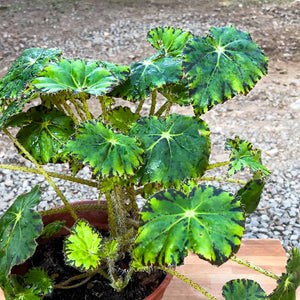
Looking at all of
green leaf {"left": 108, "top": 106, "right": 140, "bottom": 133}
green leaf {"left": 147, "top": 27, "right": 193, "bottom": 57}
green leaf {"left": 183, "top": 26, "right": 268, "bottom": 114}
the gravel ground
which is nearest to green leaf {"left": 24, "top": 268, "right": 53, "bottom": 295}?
green leaf {"left": 108, "top": 106, "right": 140, "bottom": 133}

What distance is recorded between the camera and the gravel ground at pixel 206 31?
1.91 m

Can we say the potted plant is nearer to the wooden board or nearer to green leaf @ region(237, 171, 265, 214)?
green leaf @ region(237, 171, 265, 214)

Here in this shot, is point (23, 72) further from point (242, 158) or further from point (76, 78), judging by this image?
point (242, 158)

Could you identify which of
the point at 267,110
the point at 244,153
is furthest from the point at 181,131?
the point at 267,110

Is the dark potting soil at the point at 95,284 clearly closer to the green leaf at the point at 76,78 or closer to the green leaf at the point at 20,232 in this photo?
the green leaf at the point at 20,232

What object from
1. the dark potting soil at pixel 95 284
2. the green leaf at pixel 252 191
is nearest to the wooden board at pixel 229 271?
the dark potting soil at pixel 95 284

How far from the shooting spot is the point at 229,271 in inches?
42.6

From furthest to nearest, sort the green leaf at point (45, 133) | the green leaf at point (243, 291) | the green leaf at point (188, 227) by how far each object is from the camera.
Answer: the green leaf at point (45, 133), the green leaf at point (243, 291), the green leaf at point (188, 227)

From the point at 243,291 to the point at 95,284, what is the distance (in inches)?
13.5

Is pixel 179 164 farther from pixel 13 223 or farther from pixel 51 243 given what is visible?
pixel 51 243

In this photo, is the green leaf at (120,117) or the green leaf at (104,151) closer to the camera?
the green leaf at (104,151)

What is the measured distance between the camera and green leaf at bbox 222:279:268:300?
779 millimetres

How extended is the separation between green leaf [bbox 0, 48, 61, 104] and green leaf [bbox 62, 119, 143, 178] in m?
0.15

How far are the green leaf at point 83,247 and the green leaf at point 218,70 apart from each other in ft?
0.97
